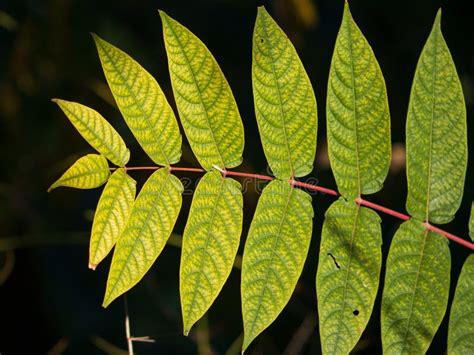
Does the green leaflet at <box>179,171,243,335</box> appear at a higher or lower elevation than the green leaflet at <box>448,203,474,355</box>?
higher

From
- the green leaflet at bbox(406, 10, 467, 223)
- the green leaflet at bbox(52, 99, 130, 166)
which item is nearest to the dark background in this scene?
the green leaflet at bbox(406, 10, 467, 223)

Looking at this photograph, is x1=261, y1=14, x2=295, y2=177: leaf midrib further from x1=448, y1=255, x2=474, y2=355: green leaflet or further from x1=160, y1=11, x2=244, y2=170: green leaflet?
x1=448, y1=255, x2=474, y2=355: green leaflet

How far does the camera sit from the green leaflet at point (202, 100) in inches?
35.7

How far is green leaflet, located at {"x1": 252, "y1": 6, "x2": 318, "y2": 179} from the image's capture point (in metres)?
0.91

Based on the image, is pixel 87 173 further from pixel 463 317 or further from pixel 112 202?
pixel 463 317

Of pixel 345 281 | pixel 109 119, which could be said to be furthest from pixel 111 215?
pixel 109 119

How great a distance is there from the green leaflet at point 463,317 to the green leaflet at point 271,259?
24 centimetres

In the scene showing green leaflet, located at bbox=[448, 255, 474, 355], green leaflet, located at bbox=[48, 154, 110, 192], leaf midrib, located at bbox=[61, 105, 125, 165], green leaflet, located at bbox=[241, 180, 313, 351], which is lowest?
green leaflet, located at bbox=[448, 255, 474, 355]

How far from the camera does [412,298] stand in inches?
36.2

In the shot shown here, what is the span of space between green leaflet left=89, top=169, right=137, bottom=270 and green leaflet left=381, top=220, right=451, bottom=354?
15.5 inches

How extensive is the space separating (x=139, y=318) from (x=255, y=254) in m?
1.28

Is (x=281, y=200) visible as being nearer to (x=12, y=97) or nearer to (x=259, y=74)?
(x=259, y=74)

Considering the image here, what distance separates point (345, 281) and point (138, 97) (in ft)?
1.33

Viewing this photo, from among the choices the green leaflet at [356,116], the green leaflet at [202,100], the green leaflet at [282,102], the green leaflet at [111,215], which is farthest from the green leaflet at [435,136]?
the green leaflet at [111,215]
